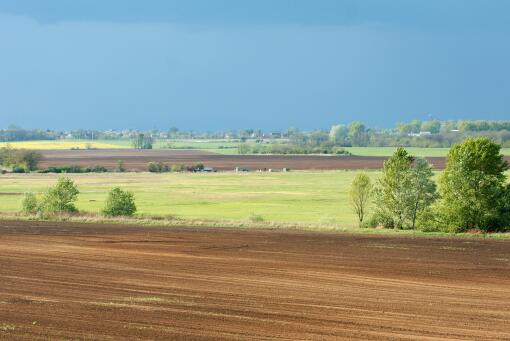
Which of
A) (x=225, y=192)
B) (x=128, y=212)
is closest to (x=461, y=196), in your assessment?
(x=128, y=212)

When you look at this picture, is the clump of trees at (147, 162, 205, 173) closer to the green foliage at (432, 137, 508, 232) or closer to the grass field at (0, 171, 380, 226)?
Result: the grass field at (0, 171, 380, 226)

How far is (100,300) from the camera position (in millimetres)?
27875

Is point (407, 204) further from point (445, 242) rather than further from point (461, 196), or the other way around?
point (445, 242)

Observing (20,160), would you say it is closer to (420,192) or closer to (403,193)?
(403,193)

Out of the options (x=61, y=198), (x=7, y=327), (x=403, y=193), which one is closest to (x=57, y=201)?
(x=61, y=198)

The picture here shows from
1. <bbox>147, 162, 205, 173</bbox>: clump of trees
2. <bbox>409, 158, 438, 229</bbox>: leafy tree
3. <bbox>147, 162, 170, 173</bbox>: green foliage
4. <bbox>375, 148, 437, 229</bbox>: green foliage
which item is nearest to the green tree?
<bbox>409, 158, 438, 229</bbox>: leafy tree

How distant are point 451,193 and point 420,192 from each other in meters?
3.68

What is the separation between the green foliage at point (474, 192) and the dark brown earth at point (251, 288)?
17.8 ft

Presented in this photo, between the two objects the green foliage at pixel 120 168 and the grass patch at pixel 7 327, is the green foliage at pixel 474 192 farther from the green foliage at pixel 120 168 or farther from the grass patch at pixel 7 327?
the green foliage at pixel 120 168

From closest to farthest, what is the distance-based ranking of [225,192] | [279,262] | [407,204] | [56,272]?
[56,272], [279,262], [407,204], [225,192]

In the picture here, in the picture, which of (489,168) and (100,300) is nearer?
(100,300)

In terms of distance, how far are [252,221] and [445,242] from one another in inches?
683

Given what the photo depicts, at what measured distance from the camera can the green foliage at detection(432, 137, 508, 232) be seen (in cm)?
5688

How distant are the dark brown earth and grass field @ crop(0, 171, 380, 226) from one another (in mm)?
22182
